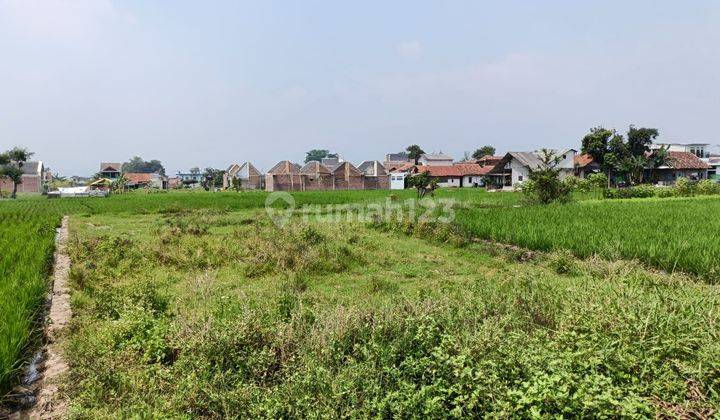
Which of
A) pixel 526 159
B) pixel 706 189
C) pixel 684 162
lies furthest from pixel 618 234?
pixel 684 162

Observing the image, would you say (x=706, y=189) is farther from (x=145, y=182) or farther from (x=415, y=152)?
(x=145, y=182)

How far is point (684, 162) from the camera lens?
143 feet

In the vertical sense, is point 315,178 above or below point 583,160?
below

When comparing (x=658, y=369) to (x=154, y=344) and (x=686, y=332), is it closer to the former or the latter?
(x=686, y=332)

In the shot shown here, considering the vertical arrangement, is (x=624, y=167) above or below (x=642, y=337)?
Result: above

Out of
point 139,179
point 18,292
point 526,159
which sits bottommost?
point 18,292

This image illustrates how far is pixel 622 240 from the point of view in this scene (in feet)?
29.2

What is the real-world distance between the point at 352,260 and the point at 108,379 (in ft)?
18.5

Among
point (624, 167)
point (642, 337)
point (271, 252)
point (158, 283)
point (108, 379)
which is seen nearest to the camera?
point (642, 337)

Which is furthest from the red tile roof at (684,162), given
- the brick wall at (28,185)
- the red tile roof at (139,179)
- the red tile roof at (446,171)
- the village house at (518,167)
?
the brick wall at (28,185)

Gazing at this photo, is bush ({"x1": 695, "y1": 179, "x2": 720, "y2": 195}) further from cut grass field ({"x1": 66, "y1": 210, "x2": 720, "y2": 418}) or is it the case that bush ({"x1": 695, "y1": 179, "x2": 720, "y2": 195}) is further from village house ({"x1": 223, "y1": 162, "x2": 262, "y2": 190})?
village house ({"x1": 223, "y1": 162, "x2": 262, "y2": 190})

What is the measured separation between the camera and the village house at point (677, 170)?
140ft

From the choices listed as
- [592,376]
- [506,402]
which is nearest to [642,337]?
[592,376]

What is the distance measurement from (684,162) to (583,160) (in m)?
9.34
